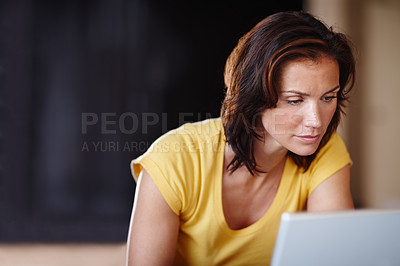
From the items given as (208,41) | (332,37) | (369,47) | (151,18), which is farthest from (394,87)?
(332,37)

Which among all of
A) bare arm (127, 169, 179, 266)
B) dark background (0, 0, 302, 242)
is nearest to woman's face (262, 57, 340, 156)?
bare arm (127, 169, 179, 266)

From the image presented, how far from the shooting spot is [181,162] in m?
1.14

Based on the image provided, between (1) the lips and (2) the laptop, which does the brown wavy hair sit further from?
(2) the laptop

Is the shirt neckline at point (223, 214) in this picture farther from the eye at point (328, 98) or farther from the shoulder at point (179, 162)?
Answer: the eye at point (328, 98)

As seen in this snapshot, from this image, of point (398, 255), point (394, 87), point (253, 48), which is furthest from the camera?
point (394, 87)

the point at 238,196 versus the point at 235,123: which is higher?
the point at 235,123

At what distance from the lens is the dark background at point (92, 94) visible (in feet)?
9.69

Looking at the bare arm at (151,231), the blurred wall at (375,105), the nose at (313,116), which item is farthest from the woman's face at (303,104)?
the blurred wall at (375,105)

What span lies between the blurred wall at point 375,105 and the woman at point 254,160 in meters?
2.48

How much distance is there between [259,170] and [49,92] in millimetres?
2182

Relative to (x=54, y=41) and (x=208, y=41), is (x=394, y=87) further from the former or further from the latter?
(x=54, y=41)

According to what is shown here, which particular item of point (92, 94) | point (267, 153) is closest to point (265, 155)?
point (267, 153)

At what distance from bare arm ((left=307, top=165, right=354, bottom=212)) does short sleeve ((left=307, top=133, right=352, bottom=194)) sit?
2 centimetres

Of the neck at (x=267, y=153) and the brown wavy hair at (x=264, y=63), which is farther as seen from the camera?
the neck at (x=267, y=153)
